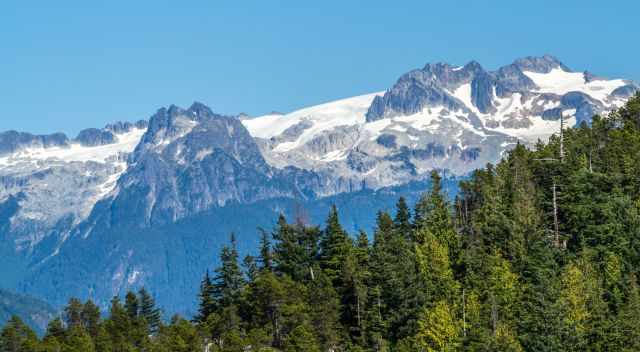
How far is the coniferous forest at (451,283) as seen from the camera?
11644cm

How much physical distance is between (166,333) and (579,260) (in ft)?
153

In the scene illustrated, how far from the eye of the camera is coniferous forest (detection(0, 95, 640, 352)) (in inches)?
4584

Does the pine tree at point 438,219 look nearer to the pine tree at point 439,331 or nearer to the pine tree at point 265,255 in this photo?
the pine tree at point 439,331

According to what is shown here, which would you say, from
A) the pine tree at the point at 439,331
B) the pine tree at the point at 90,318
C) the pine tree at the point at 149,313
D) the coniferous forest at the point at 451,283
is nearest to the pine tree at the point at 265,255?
the coniferous forest at the point at 451,283

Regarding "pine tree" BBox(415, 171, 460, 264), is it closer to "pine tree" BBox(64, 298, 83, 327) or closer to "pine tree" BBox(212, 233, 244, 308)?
"pine tree" BBox(212, 233, 244, 308)

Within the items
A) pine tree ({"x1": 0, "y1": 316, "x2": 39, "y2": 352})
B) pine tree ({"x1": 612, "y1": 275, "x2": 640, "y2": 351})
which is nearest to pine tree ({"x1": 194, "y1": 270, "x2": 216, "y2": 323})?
pine tree ({"x1": 0, "y1": 316, "x2": 39, "y2": 352})

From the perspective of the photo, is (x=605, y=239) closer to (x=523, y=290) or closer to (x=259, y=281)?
(x=523, y=290)

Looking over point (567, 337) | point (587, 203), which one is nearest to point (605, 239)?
point (587, 203)

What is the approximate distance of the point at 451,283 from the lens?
130m

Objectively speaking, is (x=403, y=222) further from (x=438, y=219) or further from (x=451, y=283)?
(x=451, y=283)

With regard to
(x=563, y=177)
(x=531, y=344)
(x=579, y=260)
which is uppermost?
(x=563, y=177)

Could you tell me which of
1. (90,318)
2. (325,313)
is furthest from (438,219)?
(90,318)

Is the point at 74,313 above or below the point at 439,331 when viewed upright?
above

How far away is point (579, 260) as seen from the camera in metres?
127
